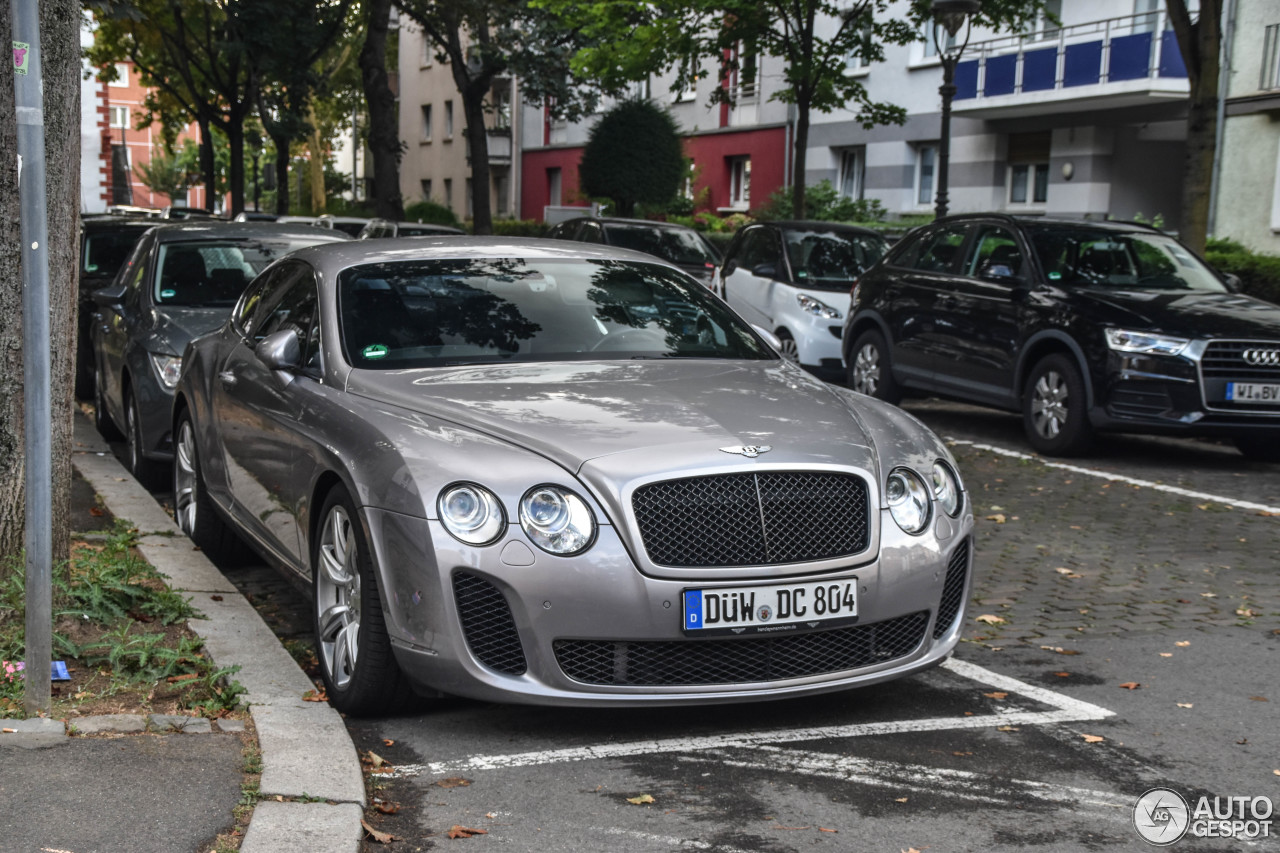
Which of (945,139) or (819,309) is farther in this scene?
(945,139)

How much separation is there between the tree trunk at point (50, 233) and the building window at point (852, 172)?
3108cm

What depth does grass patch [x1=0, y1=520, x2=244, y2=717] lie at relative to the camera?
4738mm

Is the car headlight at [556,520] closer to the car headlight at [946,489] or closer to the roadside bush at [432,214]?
the car headlight at [946,489]

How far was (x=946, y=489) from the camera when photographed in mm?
5035

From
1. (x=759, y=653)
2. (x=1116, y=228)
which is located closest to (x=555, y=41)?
(x=1116, y=228)

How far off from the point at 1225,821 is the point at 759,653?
4.47 ft

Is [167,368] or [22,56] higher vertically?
[22,56]

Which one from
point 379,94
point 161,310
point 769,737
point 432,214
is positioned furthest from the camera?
point 432,214

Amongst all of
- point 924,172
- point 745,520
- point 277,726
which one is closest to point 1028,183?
point 924,172

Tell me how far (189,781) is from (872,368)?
35.2 ft

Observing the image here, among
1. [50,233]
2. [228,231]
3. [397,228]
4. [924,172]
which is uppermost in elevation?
[924,172]

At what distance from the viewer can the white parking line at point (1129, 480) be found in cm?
955

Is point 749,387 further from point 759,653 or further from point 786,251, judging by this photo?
point 786,251

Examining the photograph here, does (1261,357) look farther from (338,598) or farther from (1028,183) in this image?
(1028,183)
